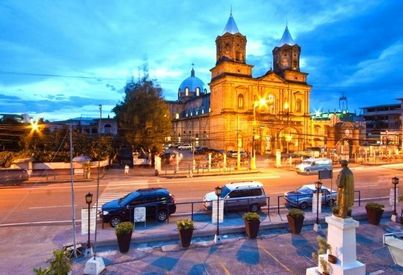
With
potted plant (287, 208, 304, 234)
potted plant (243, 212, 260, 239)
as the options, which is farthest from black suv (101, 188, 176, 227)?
potted plant (287, 208, 304, 234)

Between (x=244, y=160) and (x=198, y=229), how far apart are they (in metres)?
34.7

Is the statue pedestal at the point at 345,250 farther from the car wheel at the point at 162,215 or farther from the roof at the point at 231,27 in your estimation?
the roof at the point at 231,27

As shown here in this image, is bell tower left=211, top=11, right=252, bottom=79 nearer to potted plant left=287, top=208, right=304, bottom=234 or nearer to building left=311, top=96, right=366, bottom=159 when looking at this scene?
building left=311, top=96, right=366, bottom=159

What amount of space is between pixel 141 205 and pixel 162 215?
126 centimetres

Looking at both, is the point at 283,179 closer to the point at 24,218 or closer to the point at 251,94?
the point at 24,218

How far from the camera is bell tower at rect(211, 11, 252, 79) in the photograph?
63.4 m

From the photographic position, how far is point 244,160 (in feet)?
159

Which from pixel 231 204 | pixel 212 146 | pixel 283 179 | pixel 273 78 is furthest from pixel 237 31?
pixel 231 204

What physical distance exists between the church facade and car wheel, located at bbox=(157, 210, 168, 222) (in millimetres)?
40363

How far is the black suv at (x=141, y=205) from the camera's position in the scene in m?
15.8

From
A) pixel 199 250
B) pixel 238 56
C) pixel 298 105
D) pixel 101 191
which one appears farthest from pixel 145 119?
pixel 298 105

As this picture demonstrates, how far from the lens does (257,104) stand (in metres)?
58.9

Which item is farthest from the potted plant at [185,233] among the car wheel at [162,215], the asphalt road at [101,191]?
the asphalt road at [101,191]

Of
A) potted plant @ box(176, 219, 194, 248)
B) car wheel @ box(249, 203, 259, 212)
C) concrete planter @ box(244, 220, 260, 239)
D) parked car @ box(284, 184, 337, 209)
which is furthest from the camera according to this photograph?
parked car @ box(284, 184, 337, 209)
